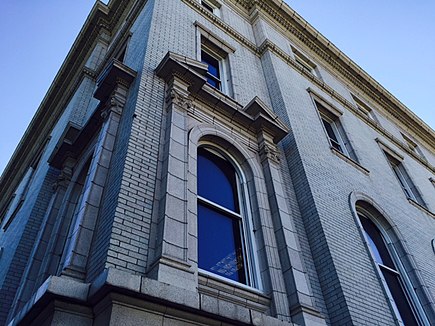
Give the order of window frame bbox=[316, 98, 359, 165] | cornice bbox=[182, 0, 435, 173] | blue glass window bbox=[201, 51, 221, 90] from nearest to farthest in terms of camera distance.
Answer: blue glass window bbox=[201, 51, 221, 90]
window frame bbox=[316, 98, 359, 165]
cornice bbox=[182, 0, 435, 173]

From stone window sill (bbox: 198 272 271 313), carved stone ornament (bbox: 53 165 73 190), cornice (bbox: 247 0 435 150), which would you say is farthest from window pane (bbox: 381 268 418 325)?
cornice (bbox: 247 0 435 150)

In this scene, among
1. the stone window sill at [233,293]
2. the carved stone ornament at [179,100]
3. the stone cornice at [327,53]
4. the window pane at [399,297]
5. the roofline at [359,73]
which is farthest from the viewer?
the roofline at [359,73]

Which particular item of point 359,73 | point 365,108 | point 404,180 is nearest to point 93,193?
point 404,180

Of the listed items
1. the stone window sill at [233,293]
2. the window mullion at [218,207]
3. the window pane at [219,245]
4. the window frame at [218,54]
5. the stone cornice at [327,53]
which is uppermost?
the stone cornice at [327,53]

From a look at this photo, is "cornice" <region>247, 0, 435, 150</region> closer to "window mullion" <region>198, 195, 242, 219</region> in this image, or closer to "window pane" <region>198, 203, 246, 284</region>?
"window mullion" <region>198, 195, 242, 219</region>

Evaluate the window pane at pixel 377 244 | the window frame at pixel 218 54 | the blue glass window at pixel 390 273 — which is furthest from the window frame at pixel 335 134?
the window frame at pixel 218 54

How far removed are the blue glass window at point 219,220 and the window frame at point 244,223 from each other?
0.10ft

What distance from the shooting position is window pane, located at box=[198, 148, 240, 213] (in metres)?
7.28

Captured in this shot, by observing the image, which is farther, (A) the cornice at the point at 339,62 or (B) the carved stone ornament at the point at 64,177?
(A) the cornice at the point at 339,62

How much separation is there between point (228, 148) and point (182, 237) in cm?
327

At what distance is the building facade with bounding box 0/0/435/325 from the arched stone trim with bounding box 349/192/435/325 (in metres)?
0.04

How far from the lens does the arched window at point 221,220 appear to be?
629 centimetres

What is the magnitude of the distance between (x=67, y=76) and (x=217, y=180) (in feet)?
37.7

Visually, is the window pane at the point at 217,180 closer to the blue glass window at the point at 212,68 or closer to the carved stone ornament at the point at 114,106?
the carved stone ornament at the point at 114,106
